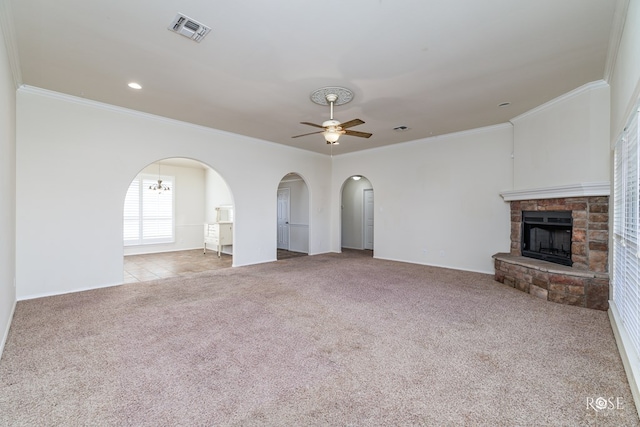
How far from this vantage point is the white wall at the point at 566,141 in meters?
3.82

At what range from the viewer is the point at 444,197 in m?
6.39

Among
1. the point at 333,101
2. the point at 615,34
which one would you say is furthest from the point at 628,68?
the point at 333,101

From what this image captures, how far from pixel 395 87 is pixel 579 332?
11.5 ft

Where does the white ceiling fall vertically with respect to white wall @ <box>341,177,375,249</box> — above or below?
above

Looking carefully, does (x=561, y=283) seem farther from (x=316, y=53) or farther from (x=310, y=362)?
(x=316, y=53)

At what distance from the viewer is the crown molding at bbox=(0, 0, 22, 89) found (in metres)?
2.40

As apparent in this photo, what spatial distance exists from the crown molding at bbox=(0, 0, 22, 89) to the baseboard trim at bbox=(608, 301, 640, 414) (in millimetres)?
5479

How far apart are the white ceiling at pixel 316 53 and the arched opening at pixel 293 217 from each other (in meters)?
4.18

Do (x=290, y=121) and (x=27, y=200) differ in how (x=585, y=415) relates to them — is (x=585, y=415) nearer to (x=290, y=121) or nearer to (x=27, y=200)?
(x=290, y=121)

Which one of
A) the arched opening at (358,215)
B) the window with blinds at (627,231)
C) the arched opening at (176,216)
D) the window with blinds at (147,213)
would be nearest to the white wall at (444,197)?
the arched opening at (358,215)

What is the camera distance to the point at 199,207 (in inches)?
388

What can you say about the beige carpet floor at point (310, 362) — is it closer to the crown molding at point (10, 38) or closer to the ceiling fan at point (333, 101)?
the ceiling fan at point (333, 101)

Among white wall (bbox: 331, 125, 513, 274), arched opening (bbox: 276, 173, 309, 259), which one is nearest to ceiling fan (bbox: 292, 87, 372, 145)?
white wall (bbox: 331, 125, 513, 274)

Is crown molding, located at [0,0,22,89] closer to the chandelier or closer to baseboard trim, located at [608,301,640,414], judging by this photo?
the chandelier
